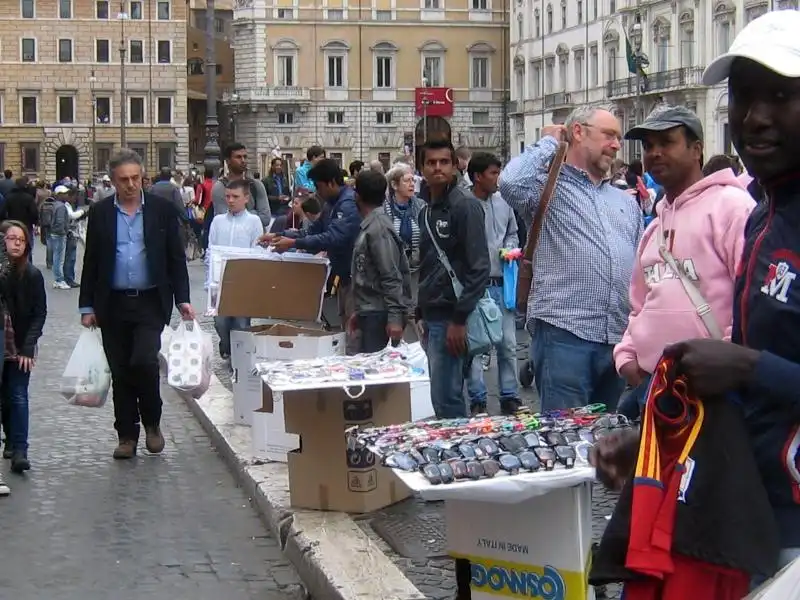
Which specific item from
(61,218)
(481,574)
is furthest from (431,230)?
(61,218)

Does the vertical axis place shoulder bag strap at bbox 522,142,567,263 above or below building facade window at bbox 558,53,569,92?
below

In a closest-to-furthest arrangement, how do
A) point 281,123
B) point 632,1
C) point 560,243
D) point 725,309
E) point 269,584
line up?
point 725,309 → point 560,243 → point 269,584 → point 632,1 → point 281,123

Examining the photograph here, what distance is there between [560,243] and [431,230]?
2089 millimetres

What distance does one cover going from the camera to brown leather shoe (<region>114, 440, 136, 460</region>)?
8570 millimetres

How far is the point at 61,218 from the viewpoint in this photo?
80.1 ft

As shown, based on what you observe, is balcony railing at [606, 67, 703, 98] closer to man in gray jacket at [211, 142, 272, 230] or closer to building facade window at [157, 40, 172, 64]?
building facade window at [157, 40, 172, 64]

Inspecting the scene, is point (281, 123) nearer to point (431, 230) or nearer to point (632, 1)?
point (632, 1)

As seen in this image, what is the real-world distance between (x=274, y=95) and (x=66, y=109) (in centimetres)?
1341

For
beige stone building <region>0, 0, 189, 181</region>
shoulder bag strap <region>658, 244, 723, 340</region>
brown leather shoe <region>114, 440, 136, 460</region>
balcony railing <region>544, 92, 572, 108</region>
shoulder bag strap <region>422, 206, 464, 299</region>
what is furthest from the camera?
beige stone building <region>0, 0, 189, 181</region>

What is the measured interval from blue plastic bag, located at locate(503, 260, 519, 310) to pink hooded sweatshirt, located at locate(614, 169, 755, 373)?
5.36m

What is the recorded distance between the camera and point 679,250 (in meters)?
4.07

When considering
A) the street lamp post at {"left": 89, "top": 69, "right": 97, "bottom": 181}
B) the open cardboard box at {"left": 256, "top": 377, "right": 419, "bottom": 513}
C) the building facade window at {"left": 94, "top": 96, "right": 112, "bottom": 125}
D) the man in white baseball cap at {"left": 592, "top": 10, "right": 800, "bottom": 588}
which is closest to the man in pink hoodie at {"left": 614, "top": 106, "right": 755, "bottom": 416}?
the man in white baseball cap at {"left": 592, "top": 10, "right": 800, "bottom": 588}

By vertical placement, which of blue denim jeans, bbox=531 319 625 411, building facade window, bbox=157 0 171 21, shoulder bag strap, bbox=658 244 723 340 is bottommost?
blue denim jeans, bbox=531 319 625 411

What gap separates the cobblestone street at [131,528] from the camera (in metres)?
5.89
